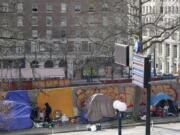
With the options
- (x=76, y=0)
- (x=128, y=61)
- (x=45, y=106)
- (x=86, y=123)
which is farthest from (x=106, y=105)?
(x=76, y=0)

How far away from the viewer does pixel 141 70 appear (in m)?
9.66

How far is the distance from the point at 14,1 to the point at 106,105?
6.98m

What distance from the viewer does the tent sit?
836 inches

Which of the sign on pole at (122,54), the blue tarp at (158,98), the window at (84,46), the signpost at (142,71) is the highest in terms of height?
the window at (84,46)

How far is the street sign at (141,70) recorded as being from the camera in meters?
9.51

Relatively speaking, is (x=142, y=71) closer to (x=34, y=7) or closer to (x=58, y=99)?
(x=58, y=99)

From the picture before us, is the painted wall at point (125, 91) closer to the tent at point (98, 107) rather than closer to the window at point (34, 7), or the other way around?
the tent at point (98, 107)

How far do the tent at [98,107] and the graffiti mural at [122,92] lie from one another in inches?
23.9

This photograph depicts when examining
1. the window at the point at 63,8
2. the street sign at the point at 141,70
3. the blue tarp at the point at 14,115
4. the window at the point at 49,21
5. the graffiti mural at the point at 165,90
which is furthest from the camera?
the window at the point at 63,8

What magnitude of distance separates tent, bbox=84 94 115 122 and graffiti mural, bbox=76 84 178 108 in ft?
1.99

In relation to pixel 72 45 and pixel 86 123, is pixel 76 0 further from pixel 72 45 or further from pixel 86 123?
pixel 86 123

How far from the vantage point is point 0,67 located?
128ft

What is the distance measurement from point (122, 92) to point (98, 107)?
2.28 metres

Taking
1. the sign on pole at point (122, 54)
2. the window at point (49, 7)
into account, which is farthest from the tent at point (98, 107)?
the window at point (49, 7)
